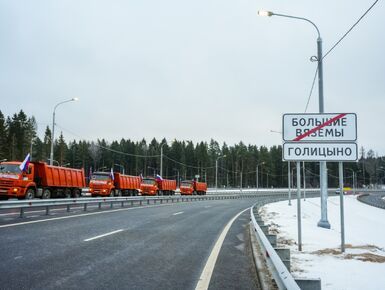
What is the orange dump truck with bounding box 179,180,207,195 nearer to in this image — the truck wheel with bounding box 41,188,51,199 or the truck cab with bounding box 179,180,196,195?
the truck cab with bounding box 179,180,196,195

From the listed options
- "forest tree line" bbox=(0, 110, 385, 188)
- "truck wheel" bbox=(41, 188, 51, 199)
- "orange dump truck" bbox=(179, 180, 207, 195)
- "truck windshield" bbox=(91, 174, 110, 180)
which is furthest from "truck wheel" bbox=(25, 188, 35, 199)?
"forest tree line" bbox=(0, 110, 385, 188)

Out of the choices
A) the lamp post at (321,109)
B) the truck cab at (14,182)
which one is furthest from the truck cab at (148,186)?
the lamp post at (321,109)

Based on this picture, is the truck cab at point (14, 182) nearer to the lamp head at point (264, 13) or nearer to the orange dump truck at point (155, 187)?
the lamp head at point (264, 13)

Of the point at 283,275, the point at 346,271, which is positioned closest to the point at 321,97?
the point at 346,271

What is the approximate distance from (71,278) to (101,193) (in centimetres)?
3111

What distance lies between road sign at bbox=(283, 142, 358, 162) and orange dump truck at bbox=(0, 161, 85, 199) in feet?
68.5

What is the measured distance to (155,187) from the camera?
164ft

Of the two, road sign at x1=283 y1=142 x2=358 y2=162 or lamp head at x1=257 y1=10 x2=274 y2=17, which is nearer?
road sign at x1=283 y1=142 x2=358 y2=162

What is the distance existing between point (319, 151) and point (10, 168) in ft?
72.7

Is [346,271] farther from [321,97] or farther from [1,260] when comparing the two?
[321,97]

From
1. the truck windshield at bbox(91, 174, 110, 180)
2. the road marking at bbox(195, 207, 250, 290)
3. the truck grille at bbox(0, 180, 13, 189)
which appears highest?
the truck windshield at bbox(91, 174, 110, 180)

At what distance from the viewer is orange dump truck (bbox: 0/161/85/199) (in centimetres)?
2437

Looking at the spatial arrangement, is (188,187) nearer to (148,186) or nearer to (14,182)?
(148,186)

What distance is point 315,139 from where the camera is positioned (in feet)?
29.3
